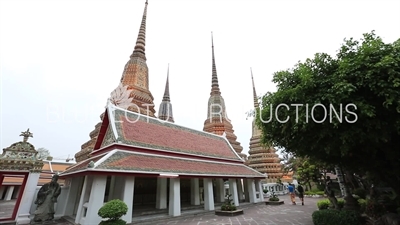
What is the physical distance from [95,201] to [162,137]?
216 inches

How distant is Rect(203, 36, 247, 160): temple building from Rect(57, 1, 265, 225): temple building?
9850 mm

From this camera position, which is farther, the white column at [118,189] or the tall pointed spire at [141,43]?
the tall pointed spire at [141,43]

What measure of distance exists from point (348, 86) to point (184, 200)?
41.5 ft

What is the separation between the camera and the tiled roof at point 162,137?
1094cm

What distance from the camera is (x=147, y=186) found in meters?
13.3

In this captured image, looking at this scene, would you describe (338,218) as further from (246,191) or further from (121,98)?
(121,98)

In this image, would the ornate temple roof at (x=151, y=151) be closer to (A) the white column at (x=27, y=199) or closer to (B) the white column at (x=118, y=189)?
(B) the white column at (x=118, y=189)

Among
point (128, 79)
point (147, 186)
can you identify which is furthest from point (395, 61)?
point (128, 79)

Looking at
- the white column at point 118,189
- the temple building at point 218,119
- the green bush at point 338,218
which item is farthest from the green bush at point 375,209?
the temple building at point 218,119

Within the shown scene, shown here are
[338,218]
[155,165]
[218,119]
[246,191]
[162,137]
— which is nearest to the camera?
[338,218]

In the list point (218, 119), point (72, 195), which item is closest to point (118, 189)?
point (72, 195)

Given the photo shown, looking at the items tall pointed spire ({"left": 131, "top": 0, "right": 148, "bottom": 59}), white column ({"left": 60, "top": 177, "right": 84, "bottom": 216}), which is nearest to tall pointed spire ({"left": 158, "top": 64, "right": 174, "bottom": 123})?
tall pointed spire ({"left": 131, "top": 0, "right": 148, "bottom": 59})

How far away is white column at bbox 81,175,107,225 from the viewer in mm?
7348

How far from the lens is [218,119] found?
29.6 m
